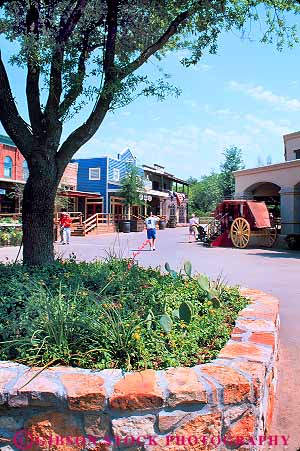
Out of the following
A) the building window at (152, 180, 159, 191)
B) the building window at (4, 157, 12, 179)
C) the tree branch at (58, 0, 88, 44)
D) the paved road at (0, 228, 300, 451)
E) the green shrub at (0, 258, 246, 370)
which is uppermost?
the building window at (152, 180, 159, 191)

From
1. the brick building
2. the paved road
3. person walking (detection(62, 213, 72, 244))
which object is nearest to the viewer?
the paved road

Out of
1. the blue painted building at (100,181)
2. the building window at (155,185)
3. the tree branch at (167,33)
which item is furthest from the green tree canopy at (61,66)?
the building window at (155,185)

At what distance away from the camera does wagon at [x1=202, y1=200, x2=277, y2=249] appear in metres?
19.1

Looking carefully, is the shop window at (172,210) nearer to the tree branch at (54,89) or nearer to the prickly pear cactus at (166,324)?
the tree branch at (54,89)

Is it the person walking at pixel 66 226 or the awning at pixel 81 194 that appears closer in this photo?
the person walking at pixel 66 226

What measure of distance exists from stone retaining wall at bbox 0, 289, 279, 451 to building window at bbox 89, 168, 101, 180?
3548 cm

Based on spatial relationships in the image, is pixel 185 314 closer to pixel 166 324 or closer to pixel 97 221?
pixel 166 324

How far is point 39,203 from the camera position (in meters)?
5.74

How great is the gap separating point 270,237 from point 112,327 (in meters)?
17.8

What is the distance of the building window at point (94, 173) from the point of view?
3766 centimetres

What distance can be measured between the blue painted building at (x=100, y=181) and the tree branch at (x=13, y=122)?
104 ft

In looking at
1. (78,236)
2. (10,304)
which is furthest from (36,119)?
(78,236)

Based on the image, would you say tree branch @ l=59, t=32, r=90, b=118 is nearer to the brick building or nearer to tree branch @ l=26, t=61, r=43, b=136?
tree branch @ l=26, t=61, r=43, b=136

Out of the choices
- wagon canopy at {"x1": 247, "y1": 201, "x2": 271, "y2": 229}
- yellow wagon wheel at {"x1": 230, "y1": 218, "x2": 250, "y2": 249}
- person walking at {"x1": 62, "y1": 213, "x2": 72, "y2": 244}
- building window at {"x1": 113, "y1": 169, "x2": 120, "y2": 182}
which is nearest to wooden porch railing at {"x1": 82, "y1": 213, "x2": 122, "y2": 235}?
building window at {"x1": 113, "y1": 169, "x2": 120, "y2": 182}
